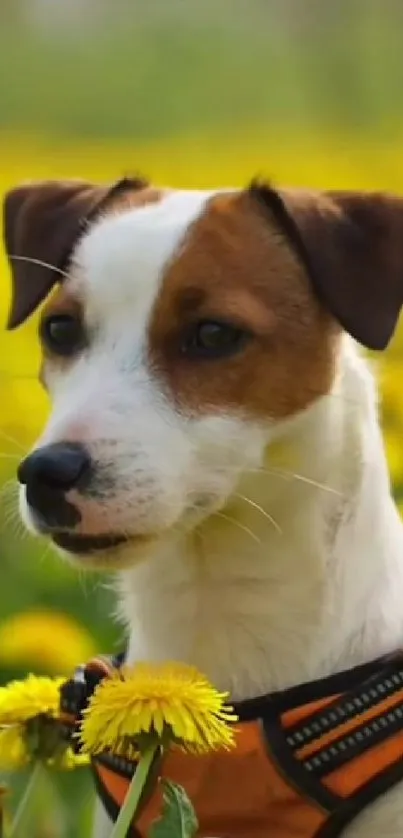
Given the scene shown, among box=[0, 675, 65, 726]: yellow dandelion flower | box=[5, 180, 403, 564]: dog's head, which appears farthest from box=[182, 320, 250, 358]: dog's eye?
box=[0, 675, 65, 726]: yellow dandelion flower

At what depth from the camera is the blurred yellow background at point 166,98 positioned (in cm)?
178

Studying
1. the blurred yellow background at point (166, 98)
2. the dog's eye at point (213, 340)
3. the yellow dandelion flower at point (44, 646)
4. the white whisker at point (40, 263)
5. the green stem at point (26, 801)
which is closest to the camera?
the green stem at point (26, 801)

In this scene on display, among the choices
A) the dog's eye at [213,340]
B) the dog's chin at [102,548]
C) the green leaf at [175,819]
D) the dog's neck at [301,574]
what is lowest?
the dog's neck at [301,574]

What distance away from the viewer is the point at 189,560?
1223 millimetres

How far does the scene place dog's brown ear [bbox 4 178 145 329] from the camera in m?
1.25

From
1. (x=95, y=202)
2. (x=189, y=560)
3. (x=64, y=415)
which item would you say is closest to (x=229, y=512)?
(x=189, y=560)

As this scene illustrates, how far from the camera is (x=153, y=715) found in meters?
0.85

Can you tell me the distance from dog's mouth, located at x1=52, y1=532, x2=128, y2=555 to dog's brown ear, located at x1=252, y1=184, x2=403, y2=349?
256 mm

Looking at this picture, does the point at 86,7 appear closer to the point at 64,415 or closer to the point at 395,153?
the point at 395,153

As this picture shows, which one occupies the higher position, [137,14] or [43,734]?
[137,14]

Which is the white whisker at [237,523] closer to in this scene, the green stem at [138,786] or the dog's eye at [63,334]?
the dog's eye at [63,334]

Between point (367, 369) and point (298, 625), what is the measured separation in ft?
0.78

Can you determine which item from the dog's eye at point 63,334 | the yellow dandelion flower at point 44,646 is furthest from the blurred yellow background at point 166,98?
the dog's eye at point 63,334

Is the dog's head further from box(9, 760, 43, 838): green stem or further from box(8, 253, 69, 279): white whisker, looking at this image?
box(9, 760, 43, 838): green stem
